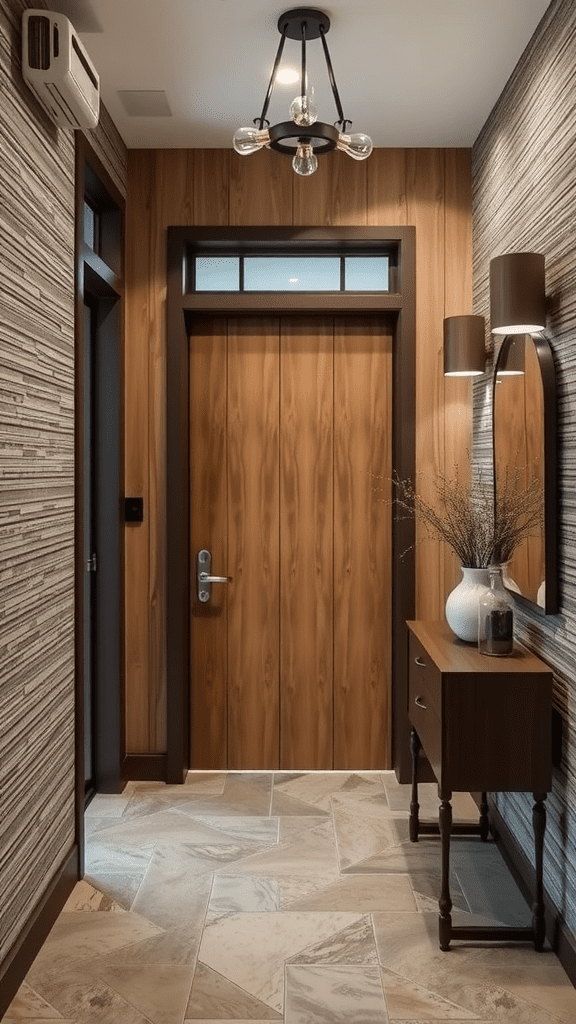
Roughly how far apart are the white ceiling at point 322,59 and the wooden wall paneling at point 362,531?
3.06 ft

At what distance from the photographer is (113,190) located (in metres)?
3.36

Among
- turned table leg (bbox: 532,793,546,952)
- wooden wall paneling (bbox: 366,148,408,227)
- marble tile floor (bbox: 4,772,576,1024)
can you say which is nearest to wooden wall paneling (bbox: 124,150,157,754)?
marble tile floor (bbox: 4,772,576,1024)

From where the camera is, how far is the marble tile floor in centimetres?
212

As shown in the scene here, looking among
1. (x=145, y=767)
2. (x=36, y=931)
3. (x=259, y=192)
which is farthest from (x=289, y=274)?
(x=36, y=931)

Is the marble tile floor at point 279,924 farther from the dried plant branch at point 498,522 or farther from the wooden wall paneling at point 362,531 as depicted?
the dried plant branch at point 498,522

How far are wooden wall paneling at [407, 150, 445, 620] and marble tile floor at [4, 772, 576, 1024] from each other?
132 cm

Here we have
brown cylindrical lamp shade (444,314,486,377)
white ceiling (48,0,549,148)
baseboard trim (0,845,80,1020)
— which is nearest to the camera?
baseboard trim (0,845,80,1020)

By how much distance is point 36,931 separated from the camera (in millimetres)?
2324

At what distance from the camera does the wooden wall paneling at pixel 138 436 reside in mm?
3648

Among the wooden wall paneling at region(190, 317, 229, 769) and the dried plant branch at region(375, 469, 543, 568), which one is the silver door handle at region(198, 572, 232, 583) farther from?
the dried plant branch at region(375, 469, 543, 568)

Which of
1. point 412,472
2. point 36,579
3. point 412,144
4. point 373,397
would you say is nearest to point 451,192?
point 412,144

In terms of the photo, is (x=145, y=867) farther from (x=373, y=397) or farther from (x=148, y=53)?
(x=148, y=53)

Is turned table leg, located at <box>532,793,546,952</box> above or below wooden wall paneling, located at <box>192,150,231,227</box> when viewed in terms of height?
below

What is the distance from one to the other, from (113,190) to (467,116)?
144 cm
